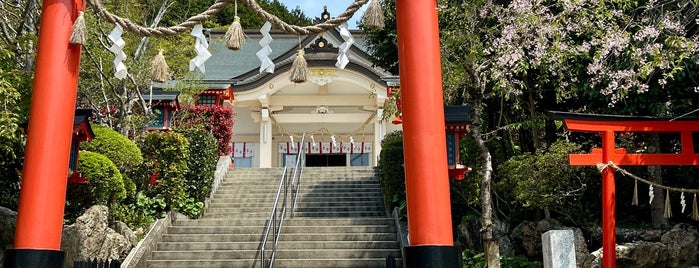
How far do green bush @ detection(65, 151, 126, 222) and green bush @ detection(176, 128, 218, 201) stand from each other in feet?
8.64

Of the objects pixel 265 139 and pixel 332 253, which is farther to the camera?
pixel 265 139

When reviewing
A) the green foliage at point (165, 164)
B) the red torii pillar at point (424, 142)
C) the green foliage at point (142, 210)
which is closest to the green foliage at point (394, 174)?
the green foliage at point (165, 164)

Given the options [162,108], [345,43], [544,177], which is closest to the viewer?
[345,43]

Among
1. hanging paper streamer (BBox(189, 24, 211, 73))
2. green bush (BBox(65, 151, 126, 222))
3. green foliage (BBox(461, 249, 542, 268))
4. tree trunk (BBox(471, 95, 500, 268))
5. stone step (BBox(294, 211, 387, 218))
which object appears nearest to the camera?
hanging paper streamer (BBox(189, 24, 211, 73))

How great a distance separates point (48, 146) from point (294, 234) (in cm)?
627

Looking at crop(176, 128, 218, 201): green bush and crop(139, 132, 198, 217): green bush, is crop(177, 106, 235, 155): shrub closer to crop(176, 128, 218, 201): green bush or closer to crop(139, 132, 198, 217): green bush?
crop(176, 128, 218, 201): green bush

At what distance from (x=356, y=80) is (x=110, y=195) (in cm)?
1046

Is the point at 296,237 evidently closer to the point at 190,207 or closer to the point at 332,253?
the point at 332,253

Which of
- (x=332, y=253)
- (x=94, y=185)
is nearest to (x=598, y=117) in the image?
(x=332, y=253)

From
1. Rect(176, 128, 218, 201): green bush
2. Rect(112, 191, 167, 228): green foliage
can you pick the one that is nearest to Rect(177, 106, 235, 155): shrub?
Rect(176, 128, 218, 201): green bush

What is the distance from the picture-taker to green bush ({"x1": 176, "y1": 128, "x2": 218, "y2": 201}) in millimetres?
12555

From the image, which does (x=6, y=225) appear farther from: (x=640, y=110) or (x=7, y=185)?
(x=640, y=110)

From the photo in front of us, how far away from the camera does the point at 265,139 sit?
20312mm

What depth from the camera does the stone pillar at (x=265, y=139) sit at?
65.9 ft
